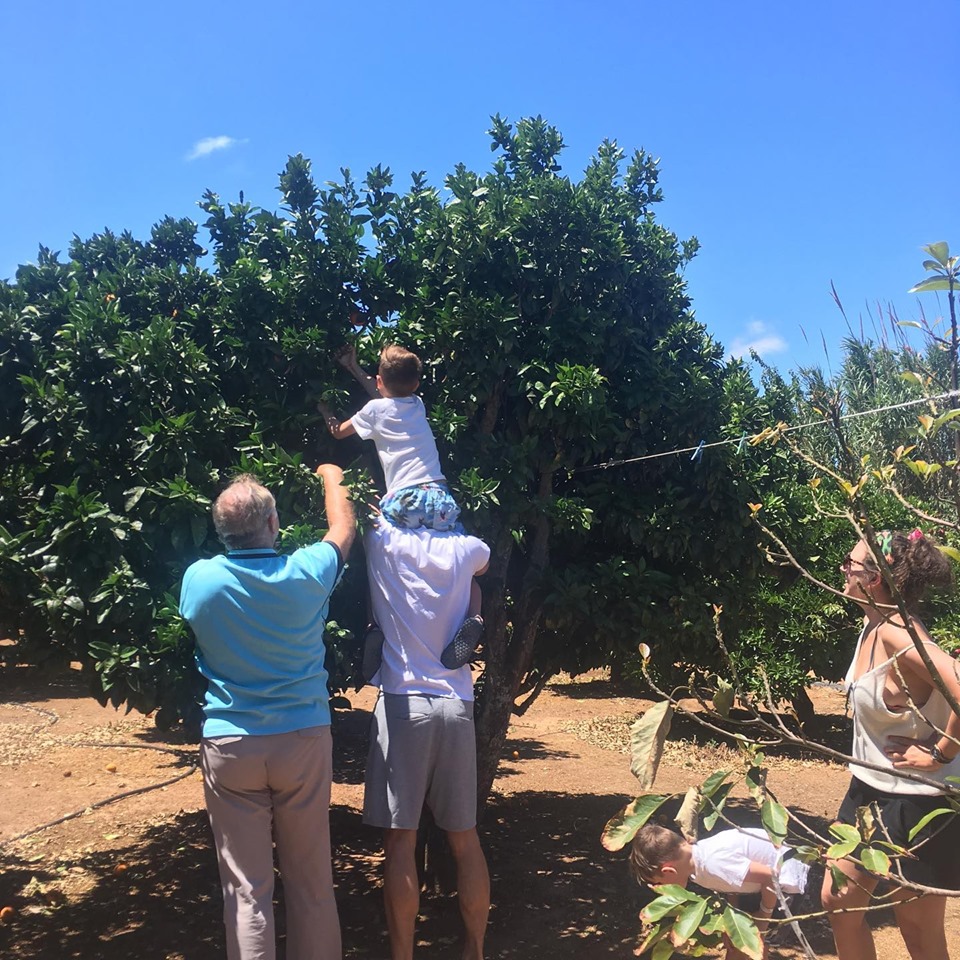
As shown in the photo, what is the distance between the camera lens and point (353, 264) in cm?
450

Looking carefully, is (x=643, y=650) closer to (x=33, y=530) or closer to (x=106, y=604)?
(x=106, y=604)

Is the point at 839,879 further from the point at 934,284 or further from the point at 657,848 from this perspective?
the point at 657,848

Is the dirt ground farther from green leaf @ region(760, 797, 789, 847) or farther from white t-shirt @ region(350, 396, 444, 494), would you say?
green leaf @ region(760, 797, 789, 847)

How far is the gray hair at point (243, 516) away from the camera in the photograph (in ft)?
10.6

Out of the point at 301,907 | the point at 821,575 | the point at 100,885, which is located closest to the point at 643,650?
the point at 301,907

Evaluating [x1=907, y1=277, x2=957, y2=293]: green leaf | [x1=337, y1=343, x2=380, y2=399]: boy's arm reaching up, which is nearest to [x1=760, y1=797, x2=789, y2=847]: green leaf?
[x1=907, y1=277, x2=957, y2=293]: green leaf

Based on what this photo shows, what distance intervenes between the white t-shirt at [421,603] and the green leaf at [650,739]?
1728 mm

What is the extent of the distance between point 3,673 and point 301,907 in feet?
41.6

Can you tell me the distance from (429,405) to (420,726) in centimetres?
172

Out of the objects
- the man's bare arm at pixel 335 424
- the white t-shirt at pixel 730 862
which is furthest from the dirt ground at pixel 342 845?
the man's bare arm at pixel 335 424

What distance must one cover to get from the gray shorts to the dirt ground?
1247 mm

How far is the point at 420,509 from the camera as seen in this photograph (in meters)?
3.74

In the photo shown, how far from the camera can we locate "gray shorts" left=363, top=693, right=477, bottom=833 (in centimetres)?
351

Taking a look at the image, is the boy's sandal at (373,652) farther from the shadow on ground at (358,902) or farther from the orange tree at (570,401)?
the shadow on ground at (358,902)
